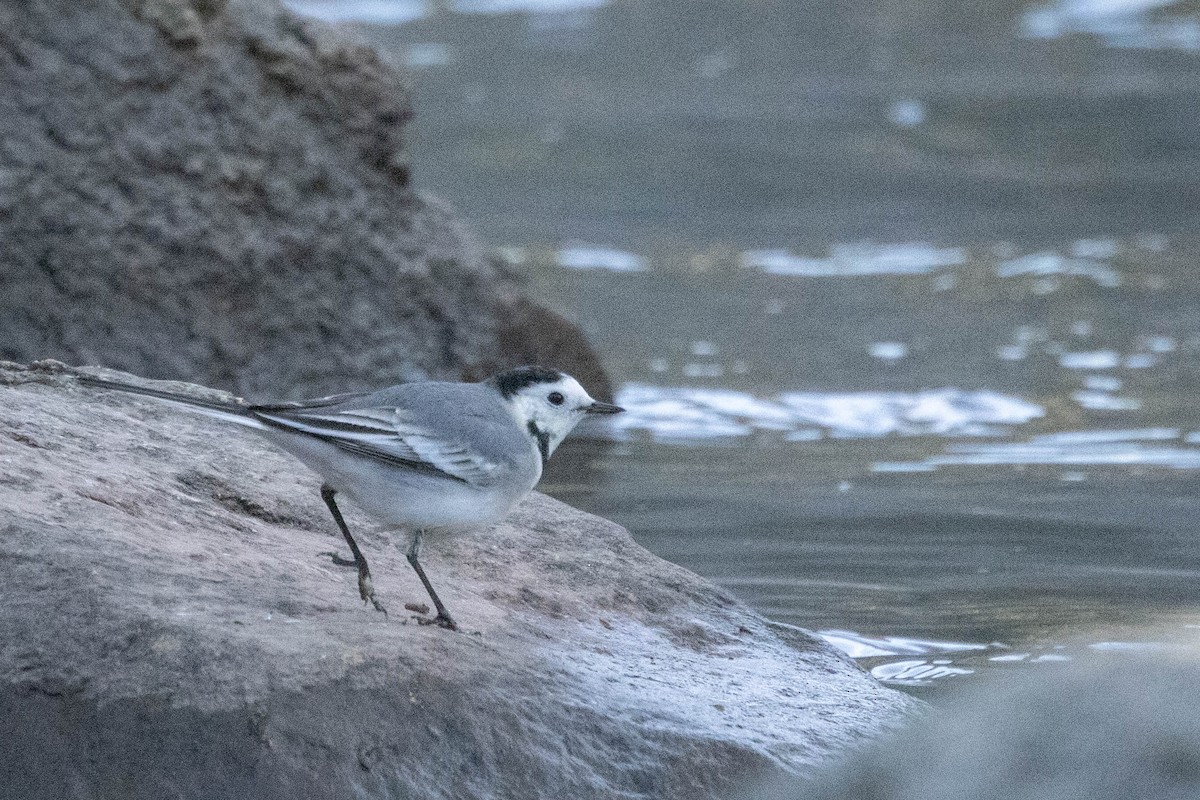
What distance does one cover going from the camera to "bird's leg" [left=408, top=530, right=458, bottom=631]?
4500mm

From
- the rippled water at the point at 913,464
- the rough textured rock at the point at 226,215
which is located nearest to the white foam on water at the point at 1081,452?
the rippled water at the point at 913,464

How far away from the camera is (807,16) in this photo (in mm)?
18250

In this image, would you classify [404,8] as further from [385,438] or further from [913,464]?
[385,438]

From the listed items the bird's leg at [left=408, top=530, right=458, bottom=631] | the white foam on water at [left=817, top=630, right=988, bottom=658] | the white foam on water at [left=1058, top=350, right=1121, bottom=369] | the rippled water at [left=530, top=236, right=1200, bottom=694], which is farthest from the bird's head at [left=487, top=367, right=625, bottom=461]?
the white foam on water at [left=1058, top=350, right=1121, bottom=369]

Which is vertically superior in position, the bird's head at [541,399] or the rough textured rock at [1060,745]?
the bird's head at [541,399]

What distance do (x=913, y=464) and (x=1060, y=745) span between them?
4.93 metres

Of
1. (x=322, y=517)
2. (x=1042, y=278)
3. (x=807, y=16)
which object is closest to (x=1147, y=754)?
(x=322, y=517)

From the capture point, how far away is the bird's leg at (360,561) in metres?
4.62

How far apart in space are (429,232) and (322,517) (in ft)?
11.5

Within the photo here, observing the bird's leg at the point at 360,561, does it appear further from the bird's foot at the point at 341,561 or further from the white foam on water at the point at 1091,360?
the white foam on water at the point at 1091,360

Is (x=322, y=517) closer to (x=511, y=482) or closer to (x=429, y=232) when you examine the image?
(x=511, y=482)

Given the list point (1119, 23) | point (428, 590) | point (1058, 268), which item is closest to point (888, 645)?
point (428, 590)

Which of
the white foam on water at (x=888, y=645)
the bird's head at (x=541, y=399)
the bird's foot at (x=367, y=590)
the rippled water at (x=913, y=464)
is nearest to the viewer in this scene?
the bird's foot at (x=367, y=590)

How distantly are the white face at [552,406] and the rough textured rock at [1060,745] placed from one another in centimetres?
177
